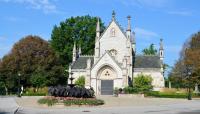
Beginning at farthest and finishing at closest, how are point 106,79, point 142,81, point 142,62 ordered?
point 142,62 → point 106,79 → point 142,81

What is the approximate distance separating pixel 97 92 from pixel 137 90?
36.1 feet

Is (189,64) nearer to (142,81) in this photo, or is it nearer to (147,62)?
(142,81)

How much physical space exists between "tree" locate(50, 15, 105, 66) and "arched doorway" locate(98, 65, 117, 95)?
732 inches

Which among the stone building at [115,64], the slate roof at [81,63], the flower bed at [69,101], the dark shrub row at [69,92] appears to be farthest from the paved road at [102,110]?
the slate roof at [81,63]

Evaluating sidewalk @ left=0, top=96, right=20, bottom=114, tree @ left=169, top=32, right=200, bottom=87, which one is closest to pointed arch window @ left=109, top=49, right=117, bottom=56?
tree @ left=169, top=32, right=200, bottom=87

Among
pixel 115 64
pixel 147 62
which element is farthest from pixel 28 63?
pixel 147 62

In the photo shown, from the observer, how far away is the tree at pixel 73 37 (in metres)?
86.3

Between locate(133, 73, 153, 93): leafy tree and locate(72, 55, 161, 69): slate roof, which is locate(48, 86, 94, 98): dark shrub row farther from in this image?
locate(72, 55, 161, 69): slate roof

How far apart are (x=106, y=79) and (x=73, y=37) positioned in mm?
23005

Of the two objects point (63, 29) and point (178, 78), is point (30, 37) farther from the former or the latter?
point (178, 78)

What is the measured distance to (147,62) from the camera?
71.0 metres

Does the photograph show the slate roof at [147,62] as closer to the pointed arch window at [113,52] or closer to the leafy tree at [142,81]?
the leafy tree at [142,81]

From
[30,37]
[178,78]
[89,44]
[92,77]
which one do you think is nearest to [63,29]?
[89,44]

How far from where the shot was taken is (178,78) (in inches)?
2778
